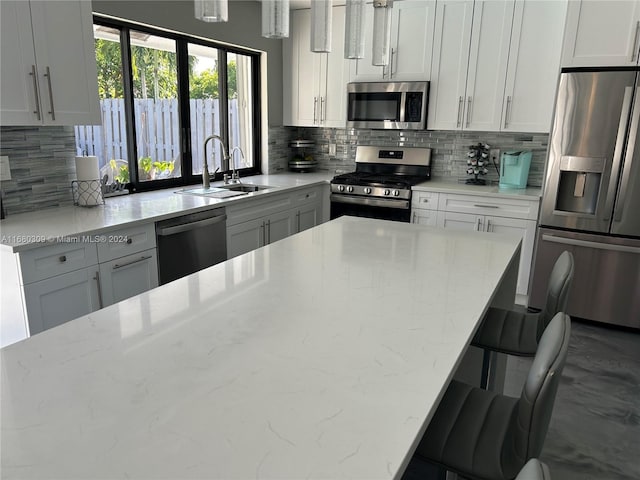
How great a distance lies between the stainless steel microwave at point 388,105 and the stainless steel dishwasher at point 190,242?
1.87m

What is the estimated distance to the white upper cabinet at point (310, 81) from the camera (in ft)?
15.1

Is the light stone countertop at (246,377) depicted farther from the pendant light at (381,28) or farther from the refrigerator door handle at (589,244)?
the refrigerator door handle at (589,244)

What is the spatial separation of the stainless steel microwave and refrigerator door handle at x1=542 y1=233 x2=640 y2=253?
1.46m

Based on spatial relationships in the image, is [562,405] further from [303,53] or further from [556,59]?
[303,53]

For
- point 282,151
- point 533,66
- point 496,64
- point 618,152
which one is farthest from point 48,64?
point 618,152

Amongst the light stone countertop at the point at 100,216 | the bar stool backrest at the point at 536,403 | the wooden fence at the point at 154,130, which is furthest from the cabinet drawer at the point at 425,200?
the bar stool backrest at the point at 536,403

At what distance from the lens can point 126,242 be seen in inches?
103

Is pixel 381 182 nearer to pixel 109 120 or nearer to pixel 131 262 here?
pixel 109 120

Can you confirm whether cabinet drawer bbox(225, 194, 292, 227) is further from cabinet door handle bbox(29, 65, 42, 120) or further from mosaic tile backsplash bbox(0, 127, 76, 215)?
cabinet door handle bbox(29, 65, 42, 120)

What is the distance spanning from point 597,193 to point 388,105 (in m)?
1.91

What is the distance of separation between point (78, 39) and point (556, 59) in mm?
3355

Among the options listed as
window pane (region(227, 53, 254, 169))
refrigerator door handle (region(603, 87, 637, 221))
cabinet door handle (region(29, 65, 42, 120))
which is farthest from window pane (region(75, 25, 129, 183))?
refrigerator door handle (region(603, 87, 637, 221))

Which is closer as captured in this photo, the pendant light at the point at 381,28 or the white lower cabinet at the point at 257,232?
the pendant light at the point at 381,28

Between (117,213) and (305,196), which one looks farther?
(305,196)
